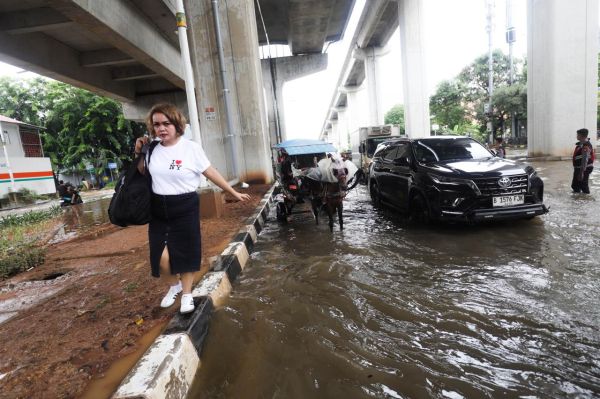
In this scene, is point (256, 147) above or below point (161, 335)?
above

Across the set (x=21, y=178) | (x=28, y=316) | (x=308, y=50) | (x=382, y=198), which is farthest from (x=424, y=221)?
(x=308, y=50)

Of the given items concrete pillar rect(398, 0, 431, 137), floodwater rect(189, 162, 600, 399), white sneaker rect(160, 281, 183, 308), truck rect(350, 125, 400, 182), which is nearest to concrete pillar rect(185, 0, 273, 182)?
truck rect(350, 125, 400, 182)

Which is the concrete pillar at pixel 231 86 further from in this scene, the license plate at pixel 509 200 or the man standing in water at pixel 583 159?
the man standing in water at pixel 583 159

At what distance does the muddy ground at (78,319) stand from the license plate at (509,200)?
409 cm

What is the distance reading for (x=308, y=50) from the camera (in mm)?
28297

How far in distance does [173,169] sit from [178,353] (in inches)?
51.0

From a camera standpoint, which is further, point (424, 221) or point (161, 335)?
point (424, 221)

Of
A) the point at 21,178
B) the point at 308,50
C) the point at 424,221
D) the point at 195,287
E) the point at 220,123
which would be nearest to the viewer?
the point at 195,287

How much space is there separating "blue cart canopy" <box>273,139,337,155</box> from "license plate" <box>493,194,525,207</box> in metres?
4.25

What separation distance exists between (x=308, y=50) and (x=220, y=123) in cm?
1909

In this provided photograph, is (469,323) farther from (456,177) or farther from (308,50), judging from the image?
(308,50)

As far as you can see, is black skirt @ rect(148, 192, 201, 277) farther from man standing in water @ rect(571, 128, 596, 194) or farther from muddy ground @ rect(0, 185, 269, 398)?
man standing in water @ rect(571, 128, 596, 194)

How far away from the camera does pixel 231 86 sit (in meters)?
12.4

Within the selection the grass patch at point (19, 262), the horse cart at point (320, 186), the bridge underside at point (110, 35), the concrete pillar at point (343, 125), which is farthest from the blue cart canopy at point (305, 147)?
the concrete pillar at point (343, 125)
